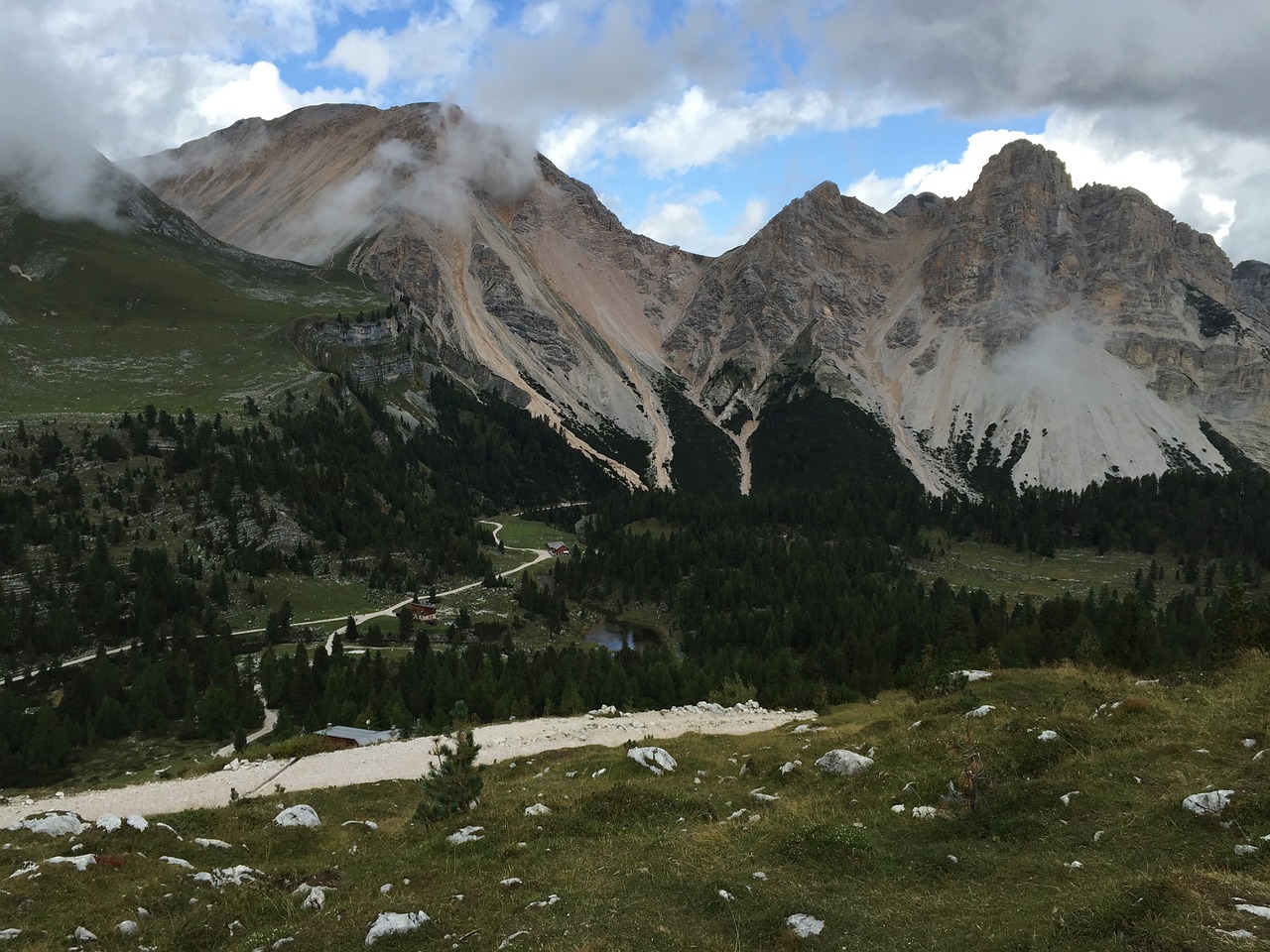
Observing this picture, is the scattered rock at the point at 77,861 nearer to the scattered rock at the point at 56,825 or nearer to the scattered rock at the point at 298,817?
the scattered rock at the point at 56,825

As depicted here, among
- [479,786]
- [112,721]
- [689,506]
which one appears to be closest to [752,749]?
[479,786]

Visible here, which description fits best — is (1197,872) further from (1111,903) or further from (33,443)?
(33,443)

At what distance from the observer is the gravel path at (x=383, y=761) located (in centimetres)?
3089

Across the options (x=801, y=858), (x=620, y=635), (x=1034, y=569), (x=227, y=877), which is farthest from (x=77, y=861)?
(x=1034, y=569)

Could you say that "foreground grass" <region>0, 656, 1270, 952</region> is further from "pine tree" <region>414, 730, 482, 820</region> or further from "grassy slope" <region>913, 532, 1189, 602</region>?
"grassy slope" <region>913, 532, 1189, 602</region>

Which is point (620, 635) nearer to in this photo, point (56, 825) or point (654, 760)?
point (654, 760)

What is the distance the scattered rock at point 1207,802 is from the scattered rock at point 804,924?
846cm

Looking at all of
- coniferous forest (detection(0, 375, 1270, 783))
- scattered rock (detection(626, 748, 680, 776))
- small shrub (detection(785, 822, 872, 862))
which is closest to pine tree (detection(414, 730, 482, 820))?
coniferous forest (detection(0, 375, 1270, 783))

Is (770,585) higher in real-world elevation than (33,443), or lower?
lower

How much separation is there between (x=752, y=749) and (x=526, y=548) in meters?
145

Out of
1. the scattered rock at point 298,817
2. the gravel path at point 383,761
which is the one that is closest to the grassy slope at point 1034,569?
the gravel path at point 383,761

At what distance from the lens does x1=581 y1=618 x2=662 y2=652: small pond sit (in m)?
115

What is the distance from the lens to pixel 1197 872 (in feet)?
43.2

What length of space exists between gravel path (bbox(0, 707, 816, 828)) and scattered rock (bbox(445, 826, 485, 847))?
1408 cm
